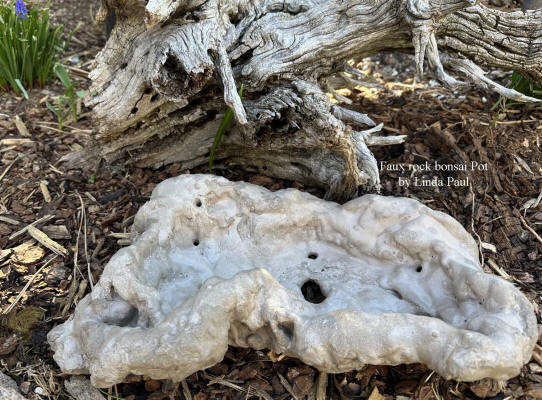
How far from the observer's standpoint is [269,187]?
9.45 feet

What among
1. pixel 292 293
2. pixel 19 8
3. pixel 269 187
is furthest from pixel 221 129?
pixel 19 8

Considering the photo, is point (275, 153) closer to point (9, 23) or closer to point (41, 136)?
point (41, 136)

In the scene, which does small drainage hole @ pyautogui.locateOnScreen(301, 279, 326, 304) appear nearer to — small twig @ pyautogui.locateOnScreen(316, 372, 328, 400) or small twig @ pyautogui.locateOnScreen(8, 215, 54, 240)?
small twig @ pyautogui.locateOnScreen(316, 372, 328, 400)

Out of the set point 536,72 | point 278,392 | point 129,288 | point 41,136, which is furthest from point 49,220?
point 536,72

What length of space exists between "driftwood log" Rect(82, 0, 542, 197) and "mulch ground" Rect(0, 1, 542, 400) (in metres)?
0.29

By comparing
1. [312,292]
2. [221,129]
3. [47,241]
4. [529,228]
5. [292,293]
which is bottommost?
[529,228]

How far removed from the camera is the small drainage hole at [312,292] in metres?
2.18

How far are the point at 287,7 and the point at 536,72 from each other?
1.47 meters

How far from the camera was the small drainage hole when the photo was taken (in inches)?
85.7

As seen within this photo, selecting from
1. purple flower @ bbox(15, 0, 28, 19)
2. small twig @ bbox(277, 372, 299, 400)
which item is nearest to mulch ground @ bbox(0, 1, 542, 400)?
small twig @ bbox(277, 372, 299, 400)

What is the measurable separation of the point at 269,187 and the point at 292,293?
1076mm

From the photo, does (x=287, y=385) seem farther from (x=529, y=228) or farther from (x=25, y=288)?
(x=529, y=228)

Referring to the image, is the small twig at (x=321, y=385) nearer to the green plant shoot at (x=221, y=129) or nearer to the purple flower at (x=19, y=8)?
the green plant shoot at (x=221, y=129)

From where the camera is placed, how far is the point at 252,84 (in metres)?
2.53
